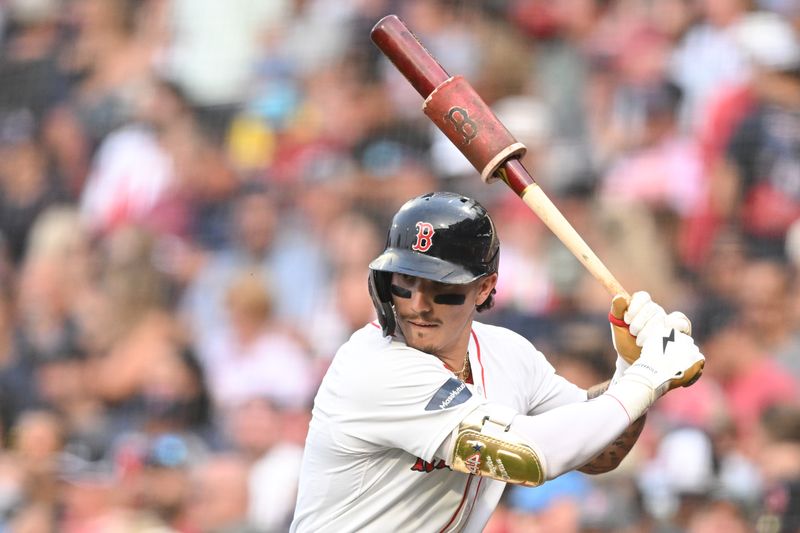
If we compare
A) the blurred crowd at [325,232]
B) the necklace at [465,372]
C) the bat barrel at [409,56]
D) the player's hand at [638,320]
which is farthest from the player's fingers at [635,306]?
the blurred crowd at [325,232]

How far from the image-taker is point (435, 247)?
382cm

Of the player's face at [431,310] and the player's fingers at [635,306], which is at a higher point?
the player's face at [431,310]

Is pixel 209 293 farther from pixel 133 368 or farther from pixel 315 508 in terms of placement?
pixel 315 508

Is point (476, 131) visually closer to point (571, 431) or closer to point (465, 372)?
point (465, 372)

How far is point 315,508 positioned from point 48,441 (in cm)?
463

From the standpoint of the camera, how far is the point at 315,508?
3947 millimetres

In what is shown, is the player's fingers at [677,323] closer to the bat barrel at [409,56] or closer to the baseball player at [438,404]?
the baseball player at [438,404]

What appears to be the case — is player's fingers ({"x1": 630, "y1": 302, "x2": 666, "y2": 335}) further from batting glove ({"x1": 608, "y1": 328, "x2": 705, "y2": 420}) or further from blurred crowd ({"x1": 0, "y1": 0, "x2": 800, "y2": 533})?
blurred crowd ({"x1": 0, "y1": 0, "x2": 800, "y2": 533})

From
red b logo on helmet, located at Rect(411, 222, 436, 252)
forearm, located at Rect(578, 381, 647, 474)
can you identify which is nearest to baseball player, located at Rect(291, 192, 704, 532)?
red b logo on helmet, located at Rect(411, 222, 436, 252)

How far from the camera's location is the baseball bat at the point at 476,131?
4230mm

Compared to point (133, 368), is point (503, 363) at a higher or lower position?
lower

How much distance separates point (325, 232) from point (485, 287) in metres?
4.18

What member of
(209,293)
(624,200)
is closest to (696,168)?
(624,200)

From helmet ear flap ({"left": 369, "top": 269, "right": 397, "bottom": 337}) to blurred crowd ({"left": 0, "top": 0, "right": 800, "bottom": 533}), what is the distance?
2.32m
